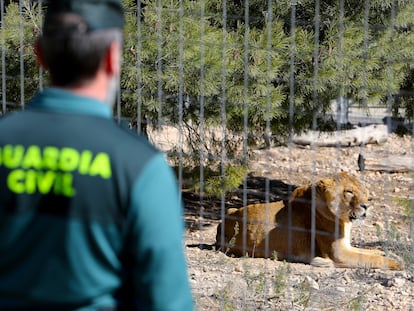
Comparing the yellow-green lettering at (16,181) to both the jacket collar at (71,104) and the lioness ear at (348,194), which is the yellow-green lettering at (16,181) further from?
the lioness ear at (348,194)

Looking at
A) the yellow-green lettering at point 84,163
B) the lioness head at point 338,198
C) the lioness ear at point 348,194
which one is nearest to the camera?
the yellow-green lettering at point 84,163

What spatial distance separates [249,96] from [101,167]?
4.92 metres

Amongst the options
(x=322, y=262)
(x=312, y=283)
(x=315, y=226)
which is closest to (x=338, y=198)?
(x=315, y=226)

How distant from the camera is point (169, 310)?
183 centimetres

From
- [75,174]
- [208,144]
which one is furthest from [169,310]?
[208,144]

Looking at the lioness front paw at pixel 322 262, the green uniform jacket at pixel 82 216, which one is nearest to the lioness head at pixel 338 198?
the lioness front paw at pixel 322 262

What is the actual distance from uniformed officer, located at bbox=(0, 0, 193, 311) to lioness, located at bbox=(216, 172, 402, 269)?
4637mm

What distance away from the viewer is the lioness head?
21.4 ft

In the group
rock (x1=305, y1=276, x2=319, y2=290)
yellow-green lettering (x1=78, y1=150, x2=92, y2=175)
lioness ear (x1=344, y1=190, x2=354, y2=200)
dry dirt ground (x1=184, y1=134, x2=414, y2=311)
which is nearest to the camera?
yellow-green lettering (x1=78, y1=150, x2=92, y2=175)

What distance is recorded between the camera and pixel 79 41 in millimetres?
1805

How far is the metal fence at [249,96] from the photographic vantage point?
5.67 m

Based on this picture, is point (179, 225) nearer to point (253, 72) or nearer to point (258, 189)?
point (253, 72)

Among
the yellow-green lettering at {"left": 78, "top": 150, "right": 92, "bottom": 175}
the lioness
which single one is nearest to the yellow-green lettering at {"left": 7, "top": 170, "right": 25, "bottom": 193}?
the yellow-green lettering at {"left": 78, "top": 150, "right": 92, "bottom": 175}

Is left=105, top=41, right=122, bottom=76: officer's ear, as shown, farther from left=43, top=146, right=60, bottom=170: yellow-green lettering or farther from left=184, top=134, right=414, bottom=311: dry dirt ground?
left=184, top=134, right=414, bottom=311: dry dirt ground
